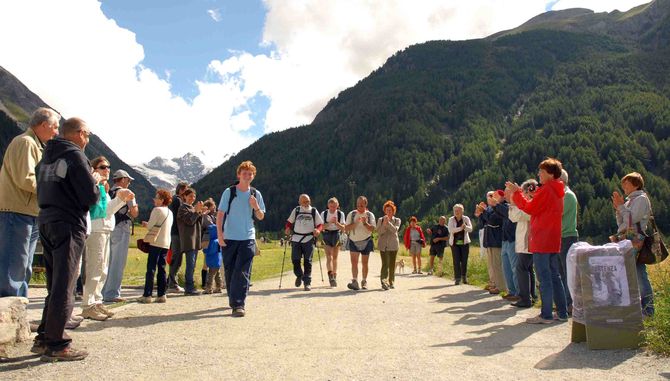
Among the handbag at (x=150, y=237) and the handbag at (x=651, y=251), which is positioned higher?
the handbag at (x=150, y=237)

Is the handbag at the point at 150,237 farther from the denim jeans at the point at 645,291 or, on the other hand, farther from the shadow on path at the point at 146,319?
the denim jeans at the point at 645,291

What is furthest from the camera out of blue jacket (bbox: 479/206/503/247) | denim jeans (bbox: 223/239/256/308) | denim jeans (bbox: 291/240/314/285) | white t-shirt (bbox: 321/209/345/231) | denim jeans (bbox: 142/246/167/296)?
white t-shirt (bbox: 321/209/345/231)

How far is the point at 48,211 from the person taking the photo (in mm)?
5008

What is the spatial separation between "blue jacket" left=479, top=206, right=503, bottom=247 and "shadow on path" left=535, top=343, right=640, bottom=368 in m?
5.55

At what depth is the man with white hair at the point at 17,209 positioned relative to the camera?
Result: 17.7 feet

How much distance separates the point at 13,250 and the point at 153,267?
12.6 feet

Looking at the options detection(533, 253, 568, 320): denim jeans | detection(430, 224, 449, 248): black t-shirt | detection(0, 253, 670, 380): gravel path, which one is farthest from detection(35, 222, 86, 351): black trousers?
detection(430, 224, 449, 248): black t-shirt

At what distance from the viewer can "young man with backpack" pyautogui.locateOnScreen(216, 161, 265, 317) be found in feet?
26.2

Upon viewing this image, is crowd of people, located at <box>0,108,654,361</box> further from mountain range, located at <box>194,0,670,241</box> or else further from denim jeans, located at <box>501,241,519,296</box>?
mountain range, located at <box>194,0,670,241</box>

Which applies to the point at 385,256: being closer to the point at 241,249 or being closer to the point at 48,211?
the point at 241,249

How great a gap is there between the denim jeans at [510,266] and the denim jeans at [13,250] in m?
8.43

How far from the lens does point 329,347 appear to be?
566cm

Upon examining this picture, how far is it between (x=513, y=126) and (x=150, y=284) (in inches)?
7658

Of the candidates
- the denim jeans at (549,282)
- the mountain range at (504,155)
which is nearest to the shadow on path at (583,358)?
the denim jeans at (549,282)
